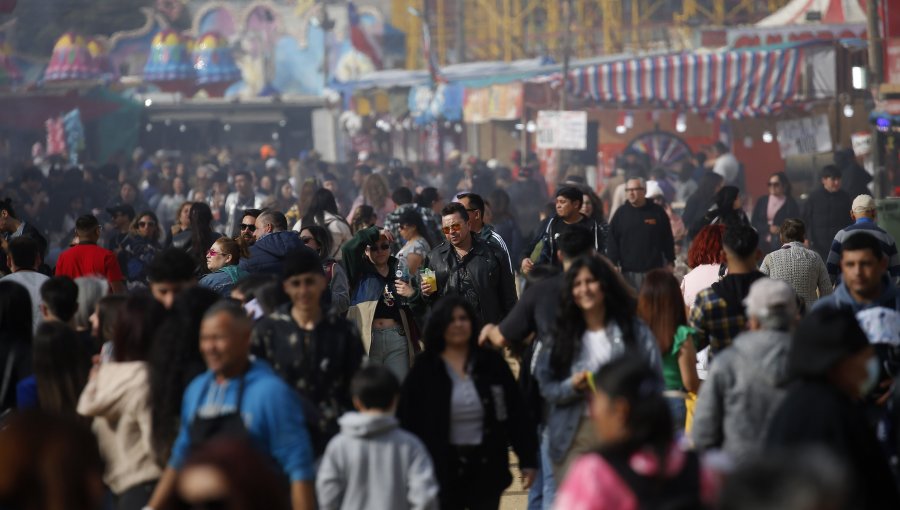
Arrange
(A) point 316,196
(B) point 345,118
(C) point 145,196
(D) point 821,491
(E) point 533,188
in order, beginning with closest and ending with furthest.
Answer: (D) point 821,491, (A) point 316,196, (E) point 533,188, (C) point 145,196, (B) point 345,118

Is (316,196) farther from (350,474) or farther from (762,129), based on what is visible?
(762,129)

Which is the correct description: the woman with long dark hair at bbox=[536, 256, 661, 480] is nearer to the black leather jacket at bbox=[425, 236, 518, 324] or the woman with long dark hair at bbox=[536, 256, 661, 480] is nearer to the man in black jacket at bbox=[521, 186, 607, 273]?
the black leather jacket at bbox=[425, 236, 518, 324]

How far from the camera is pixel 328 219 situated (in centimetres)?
1170

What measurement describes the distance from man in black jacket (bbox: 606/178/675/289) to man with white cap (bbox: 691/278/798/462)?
6952mm

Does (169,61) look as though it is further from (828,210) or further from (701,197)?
(828,210)

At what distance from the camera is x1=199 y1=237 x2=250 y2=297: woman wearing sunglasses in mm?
8656

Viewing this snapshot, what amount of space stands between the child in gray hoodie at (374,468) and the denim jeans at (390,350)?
11.1 ft

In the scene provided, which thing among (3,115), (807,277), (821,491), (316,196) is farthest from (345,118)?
(821,491)

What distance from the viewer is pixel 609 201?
855 inches

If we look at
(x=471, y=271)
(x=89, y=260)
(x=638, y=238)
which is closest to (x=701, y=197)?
(x=638, y=238)


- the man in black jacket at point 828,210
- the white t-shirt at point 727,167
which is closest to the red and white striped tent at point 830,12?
the white t-shirt at point 727,167

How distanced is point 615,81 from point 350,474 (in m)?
22.6

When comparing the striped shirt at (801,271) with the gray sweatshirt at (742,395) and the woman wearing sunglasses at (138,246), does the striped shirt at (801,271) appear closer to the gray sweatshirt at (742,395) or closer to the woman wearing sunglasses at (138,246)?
the gray sweatshirt at (742,395)

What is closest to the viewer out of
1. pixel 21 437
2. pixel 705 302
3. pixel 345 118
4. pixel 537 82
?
pixel 21 437
